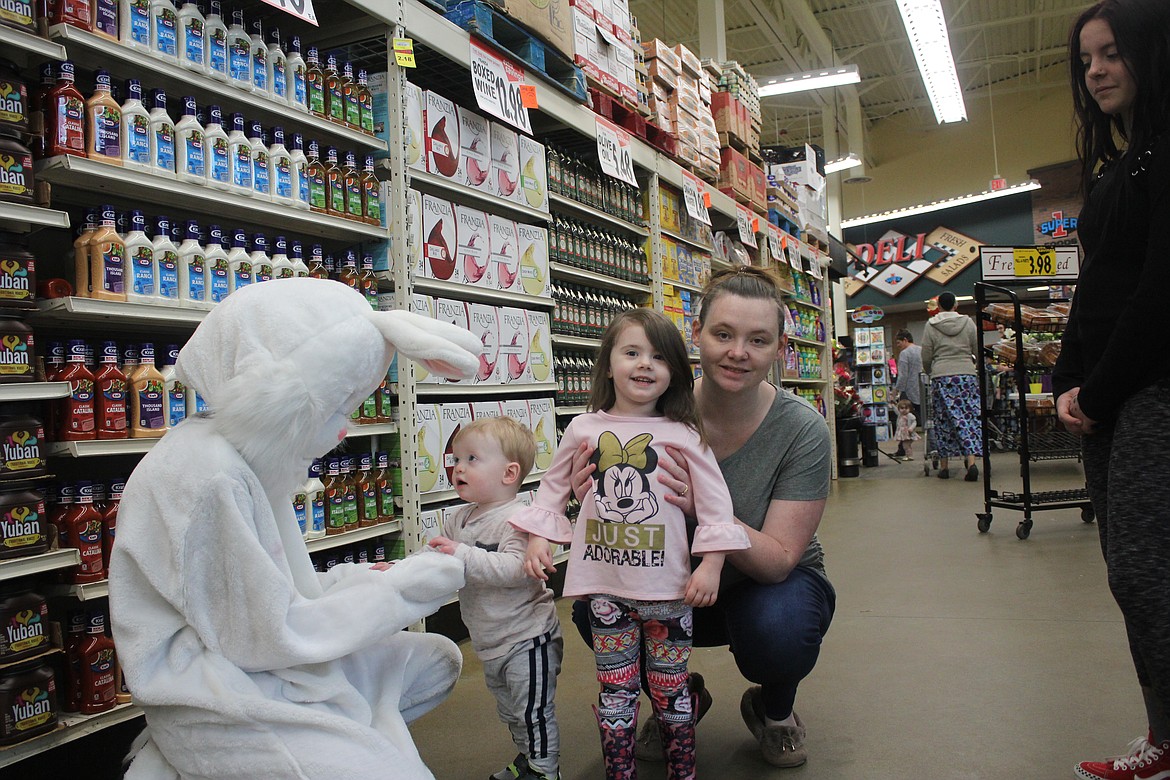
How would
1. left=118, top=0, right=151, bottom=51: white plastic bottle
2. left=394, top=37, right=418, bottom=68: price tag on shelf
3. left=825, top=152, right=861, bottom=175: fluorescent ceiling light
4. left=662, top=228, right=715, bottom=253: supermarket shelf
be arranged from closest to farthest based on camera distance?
left=118, top=0, right=151, bottom=51: white plastic bottle
left=394, top=37, right=418, bottom=68: price tag on shelf
left=662, top=228, right=715, bottom=253: supermarket shelf
left=825, top=152, right=861, bottom=175: fluorescent ceiling light

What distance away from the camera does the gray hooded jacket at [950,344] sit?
24.2ft

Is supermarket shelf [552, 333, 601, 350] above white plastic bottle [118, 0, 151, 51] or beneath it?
beneath

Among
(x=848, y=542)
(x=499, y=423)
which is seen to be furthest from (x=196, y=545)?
(x=848, y=542)

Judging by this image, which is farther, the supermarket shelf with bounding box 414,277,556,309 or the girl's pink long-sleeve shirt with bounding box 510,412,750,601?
the supermarket shelf with bounding box 414,277,556,309

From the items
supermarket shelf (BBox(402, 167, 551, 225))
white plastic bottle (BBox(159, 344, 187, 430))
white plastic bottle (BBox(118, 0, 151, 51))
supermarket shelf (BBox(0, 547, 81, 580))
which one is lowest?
supermarket shelf (BBox(0, 547, 81, 580))

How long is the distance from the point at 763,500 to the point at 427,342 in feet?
3.33

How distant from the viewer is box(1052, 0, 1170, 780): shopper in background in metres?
1.48

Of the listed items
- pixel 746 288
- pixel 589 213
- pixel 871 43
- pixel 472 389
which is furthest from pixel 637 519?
pixel 871 43

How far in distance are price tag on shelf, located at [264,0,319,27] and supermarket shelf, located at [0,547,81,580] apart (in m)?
1.51

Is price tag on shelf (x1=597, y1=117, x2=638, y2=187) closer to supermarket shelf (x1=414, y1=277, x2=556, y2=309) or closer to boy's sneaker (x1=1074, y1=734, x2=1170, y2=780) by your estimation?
supermarket shelf (x1=414, y1=277, x2=556, y2=309)

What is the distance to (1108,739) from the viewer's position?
1996 mm

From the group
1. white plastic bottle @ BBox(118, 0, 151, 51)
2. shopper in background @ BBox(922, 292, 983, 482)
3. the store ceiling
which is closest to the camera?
white plastic bottle @ BBox(118, 0, 151, 51)

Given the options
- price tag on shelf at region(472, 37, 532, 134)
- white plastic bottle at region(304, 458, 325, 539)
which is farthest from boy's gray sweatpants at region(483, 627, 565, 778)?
price tag on shelf at region(472, 37, 532, 134)

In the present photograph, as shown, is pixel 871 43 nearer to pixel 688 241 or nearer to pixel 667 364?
pixel 688 241
